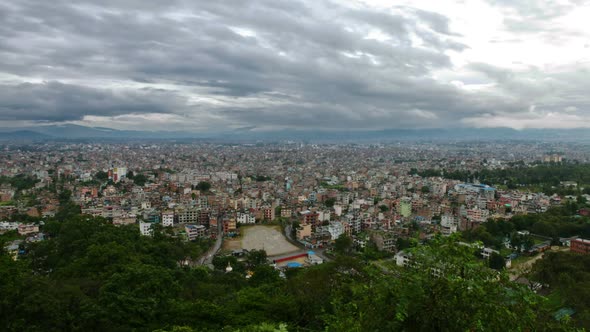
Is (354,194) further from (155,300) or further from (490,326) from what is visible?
(490,326)

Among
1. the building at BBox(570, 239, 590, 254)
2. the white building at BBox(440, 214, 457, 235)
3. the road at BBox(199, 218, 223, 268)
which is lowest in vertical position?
the road at BBox(199, 218, 223, 268)

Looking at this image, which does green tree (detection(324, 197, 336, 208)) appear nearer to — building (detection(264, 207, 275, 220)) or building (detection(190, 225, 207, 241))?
building (detection(264, 207, 275, 220))

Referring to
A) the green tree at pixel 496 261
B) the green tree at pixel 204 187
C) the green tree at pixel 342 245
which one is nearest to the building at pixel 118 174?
the green tree at pixel 204 187

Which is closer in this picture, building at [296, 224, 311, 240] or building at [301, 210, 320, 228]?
building at [296, 224, 311, 240]

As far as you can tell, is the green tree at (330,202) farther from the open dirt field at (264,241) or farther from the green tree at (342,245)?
the green tree at (342,245)

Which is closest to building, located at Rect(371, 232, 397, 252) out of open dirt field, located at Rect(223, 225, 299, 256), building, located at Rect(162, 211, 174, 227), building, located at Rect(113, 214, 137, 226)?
open dirt field, located at Rect(223, 225, 299, 256)

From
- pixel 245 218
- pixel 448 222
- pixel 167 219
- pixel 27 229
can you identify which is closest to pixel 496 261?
pixel 448 222

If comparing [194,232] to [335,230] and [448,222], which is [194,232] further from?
[448,222]
